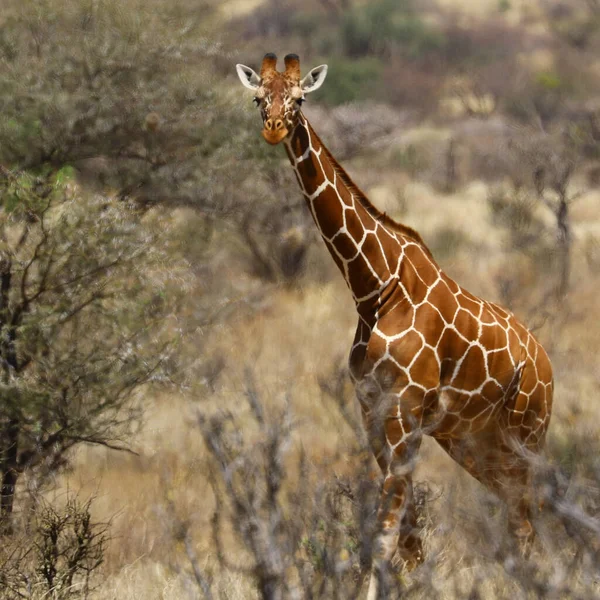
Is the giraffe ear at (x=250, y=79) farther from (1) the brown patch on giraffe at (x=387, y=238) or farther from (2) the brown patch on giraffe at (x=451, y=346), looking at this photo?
(2) the brown patch on giraffe at (x=451, y=346)

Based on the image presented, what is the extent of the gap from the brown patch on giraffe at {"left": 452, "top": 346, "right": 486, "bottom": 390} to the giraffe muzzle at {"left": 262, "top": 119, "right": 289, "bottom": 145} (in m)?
1.66

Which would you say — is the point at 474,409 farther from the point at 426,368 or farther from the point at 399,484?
the point at 399,484

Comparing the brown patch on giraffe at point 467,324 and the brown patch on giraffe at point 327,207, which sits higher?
the brown patch on giraffe at point 327,207

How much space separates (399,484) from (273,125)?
1867mm

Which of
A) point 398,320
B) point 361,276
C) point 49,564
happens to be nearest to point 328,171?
point 361,276

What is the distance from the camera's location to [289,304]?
45.0 ft

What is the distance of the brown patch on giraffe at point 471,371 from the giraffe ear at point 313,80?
65.0 inches

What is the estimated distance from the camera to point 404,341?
5965mm

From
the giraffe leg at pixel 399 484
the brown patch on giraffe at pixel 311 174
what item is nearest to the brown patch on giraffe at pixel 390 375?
the giraffe leg at pixel 399 484

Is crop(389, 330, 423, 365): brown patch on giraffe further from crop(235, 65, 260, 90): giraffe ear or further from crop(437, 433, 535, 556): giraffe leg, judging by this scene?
crop(235, 65, 260, 90): giraffe ear

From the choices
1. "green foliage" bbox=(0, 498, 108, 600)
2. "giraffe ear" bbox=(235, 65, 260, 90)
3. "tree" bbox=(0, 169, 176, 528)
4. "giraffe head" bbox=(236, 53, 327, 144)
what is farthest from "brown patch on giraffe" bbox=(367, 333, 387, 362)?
"tree" bbox=(0, 169, 176, 528)

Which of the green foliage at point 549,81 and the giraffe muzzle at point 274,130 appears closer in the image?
the giraffe muzzle at point 274,130

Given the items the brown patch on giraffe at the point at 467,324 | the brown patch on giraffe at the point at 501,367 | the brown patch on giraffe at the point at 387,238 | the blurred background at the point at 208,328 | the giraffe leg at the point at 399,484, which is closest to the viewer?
the blurred background at the point at 208,328

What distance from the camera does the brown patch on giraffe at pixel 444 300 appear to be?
6.23 m
